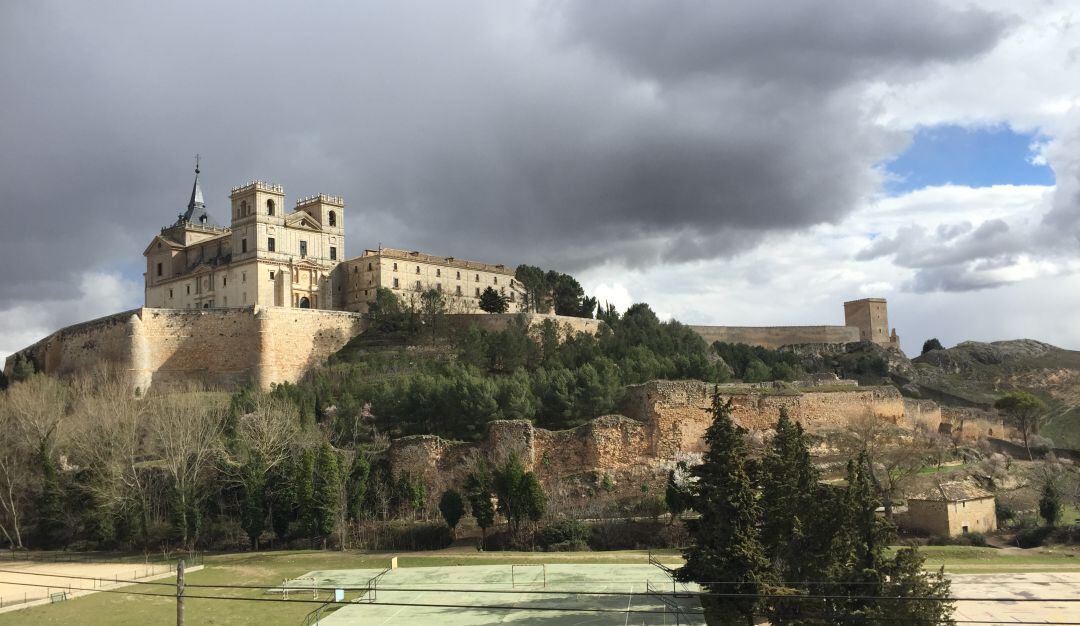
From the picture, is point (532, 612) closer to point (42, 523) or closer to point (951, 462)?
point (42, 523)

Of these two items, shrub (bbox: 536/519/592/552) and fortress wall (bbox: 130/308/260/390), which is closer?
shrub (bbox: 536/519/592/552)

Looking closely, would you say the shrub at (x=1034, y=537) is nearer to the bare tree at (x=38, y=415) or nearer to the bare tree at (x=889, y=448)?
the bare tree at (x=889, y=448)

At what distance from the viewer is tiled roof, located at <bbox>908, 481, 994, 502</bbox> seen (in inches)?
1130

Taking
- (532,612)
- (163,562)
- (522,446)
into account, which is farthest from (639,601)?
(163,562)

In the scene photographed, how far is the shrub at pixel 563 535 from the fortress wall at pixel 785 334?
44598mm

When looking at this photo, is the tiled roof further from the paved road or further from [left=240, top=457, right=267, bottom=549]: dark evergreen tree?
[left=240, top=457, right=267, bottom=549]: dark evergreen tree

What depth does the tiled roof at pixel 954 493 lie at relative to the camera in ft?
94.2

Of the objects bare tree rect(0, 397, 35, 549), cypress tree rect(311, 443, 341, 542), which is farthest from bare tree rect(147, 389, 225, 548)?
bare tree rect(0, 397, 35, 549)

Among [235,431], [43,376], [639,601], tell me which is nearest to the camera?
[639,601]

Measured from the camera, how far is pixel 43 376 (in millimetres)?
47375

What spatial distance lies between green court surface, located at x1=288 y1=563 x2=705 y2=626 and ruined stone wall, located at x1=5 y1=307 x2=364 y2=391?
24882 mm

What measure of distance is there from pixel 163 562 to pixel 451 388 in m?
12.4

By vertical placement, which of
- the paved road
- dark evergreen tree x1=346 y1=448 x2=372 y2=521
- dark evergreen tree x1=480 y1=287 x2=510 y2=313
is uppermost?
dark evergreen tree x1=480 y1=287 x2=510 y2=313

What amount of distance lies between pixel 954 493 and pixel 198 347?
36.9m
